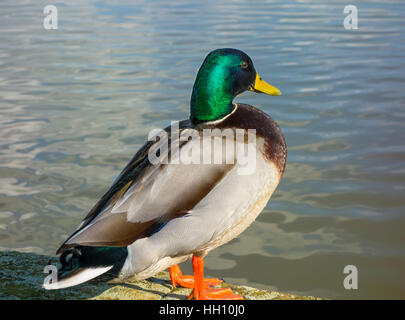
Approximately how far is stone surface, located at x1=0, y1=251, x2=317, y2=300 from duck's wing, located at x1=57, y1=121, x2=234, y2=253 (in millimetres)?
348

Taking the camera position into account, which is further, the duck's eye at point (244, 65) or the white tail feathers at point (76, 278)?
the duck's eye at point (244, 65)

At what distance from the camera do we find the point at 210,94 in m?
3.09

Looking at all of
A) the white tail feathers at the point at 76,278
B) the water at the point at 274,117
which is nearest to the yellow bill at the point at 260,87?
the white tail feathers at the point at 76,278

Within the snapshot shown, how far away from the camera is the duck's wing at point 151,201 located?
2.77m

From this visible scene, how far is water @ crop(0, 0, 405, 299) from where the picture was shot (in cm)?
495

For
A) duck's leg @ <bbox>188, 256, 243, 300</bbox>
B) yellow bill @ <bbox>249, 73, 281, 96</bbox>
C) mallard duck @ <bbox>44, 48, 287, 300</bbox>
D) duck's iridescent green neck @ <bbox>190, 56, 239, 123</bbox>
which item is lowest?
duck's leg @ <bbox>188, 256, 243, 300</bbox>

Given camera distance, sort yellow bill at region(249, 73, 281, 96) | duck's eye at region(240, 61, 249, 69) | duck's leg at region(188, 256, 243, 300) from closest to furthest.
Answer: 1. duck's leg at region(188, 256, 243, 300)
2. duck's eye at region(240, 61, 249, 69)
3. yellow bill at region(249, 73, 281, 96)

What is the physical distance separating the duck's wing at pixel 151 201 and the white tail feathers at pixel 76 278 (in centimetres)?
14

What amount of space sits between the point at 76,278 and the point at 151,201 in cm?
50

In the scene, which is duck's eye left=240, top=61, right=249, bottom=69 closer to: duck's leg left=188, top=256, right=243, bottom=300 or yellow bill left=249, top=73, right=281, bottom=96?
yellow bill left=249, top=73, right=281, bottom=96

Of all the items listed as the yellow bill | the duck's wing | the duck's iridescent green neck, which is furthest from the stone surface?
the yellow bill

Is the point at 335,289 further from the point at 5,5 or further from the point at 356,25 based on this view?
the point at 5,5

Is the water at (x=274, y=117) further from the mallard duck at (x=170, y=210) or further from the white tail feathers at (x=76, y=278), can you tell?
the white tail feathers at (x=76, y=278)
